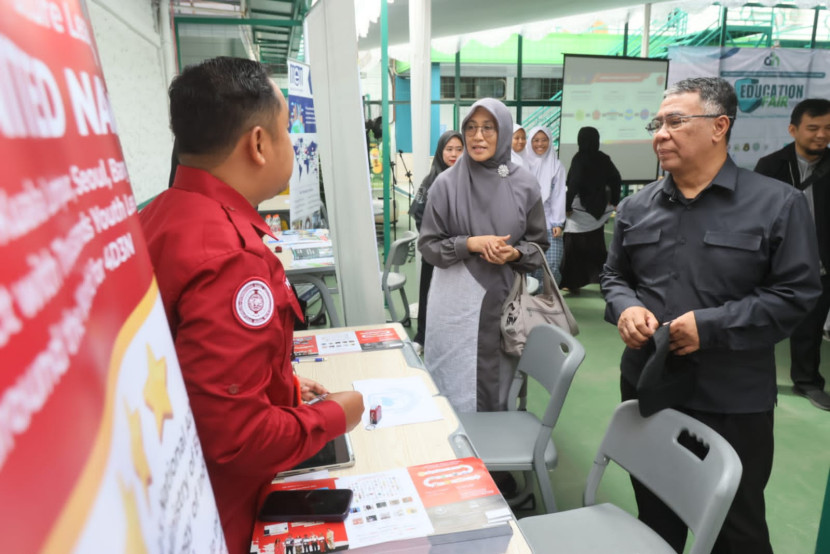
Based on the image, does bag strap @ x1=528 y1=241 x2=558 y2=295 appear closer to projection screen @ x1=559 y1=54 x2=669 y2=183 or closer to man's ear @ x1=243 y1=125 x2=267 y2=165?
man's ear @ x1=243 y1=125 x2=267 y2=165

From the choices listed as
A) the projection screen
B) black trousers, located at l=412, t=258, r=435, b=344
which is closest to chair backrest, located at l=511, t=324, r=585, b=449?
black trousers, located at l=412, t=258, r=435, b=344

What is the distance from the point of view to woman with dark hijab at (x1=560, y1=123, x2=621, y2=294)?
4719mm

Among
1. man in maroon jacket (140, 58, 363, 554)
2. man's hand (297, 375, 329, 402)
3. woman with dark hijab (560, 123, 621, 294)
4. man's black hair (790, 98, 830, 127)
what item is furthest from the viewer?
woman with dark hijab (560, 123, 621, 294)

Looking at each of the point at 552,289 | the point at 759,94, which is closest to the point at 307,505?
the point at 552,289

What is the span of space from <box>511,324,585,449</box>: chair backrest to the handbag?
10 centimetres

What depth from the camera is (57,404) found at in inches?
11.4

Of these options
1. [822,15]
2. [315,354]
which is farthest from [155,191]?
[822,15]

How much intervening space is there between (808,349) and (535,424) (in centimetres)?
220

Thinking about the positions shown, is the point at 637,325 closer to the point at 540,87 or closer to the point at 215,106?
the point at 215,106

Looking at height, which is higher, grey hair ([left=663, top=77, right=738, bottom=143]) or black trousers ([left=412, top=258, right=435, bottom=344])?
grey hair ([left=663, top=77, right=738, bottom=143])

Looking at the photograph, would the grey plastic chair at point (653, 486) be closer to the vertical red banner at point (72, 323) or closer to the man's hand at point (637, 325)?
the man's hand at point (637, 325)

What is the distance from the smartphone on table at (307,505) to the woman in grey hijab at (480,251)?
126cm

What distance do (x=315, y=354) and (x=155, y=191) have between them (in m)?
3.13

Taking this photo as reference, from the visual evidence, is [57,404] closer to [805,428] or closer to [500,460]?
[500,460]
